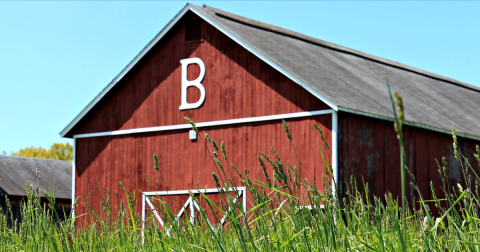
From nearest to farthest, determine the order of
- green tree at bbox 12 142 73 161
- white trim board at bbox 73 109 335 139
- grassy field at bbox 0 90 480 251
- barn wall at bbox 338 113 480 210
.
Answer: grassy field at bbox 0 90 480 251
barn wall at bbox 338 113 480 210
white trim board at bbox 73 109 335 139
green tree at bbox 12 142 73 161

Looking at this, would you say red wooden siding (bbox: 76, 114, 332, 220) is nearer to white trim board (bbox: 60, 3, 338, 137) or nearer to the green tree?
white trim board (bbox: 60, 3, 338, 137)

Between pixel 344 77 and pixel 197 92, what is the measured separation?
4.16m

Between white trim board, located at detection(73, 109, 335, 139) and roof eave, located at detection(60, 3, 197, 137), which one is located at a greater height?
roof eave, located at detection(60, 3, 197, 137)

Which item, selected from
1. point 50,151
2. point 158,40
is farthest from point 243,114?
point 50,151

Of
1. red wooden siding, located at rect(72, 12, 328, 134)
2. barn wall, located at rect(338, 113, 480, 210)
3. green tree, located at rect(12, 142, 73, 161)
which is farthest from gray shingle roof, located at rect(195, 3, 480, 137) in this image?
green tree, located at rect(12, 142, 73, 161)

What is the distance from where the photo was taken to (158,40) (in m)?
18.6

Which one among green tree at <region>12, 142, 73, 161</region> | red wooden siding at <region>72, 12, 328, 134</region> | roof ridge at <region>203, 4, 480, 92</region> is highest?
roof ridge at <region>203, 4, 480, 92</region>

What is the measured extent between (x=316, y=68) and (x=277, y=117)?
2.78m

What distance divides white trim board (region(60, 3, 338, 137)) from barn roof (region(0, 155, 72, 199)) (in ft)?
41.7

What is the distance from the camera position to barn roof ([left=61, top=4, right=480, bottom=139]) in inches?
629

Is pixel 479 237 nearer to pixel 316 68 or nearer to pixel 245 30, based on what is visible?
pixel 316 68

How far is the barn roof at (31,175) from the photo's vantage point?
32125mm

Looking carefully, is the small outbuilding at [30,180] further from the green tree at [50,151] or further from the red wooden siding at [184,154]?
the green tree at [50,151]

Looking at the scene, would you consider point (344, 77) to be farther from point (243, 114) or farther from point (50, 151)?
point (50, 151)
